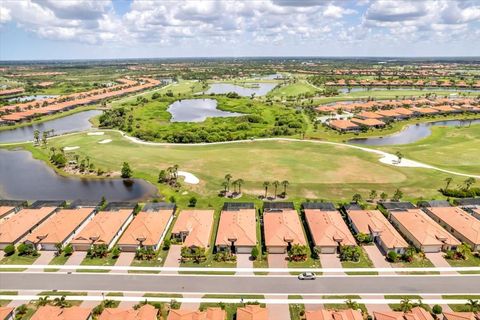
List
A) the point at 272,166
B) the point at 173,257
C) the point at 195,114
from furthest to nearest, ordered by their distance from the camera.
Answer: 1. the point at 195,114
2. the point at 272,166
3. the point at 173,257

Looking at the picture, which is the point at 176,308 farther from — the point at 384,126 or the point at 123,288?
the point at 384,126

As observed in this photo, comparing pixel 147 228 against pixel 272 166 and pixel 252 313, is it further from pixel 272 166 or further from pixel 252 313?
pixel 272 166

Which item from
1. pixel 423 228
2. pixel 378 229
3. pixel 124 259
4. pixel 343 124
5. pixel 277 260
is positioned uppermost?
pixel 343 124

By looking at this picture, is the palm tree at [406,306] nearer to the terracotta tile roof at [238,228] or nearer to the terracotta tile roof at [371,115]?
the terracotta tile roof at [238,228]

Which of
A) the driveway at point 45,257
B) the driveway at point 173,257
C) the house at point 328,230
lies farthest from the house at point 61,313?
the house at point 328,230

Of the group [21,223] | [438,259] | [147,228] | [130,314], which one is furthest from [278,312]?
[21,223]

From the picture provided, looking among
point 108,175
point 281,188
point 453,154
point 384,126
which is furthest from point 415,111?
point 108,175

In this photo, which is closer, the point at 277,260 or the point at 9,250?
the point at 277,260
